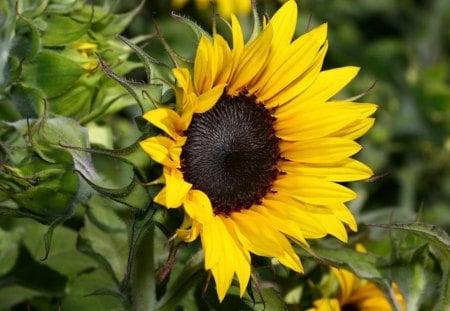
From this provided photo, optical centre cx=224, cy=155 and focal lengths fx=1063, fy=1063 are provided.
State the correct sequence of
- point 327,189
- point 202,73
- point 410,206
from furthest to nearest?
point 410,206, point 327,189, point 202,73

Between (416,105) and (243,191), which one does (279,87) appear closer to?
(243,191)

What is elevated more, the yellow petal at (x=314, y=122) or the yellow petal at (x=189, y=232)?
the yellow petal at (x=314, y=122)

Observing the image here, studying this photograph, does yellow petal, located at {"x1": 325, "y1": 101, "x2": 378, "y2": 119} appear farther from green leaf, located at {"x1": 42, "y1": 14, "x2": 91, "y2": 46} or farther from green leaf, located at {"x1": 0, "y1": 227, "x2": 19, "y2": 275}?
green leaf, located at {"x1": 0, "y1": 227, "x2": 19, "y2": 275}

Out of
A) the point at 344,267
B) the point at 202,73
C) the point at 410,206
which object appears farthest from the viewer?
the point at 410,206

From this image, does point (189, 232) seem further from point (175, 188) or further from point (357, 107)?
point (357, 107)

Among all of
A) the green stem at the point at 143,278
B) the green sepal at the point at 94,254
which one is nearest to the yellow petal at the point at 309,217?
the green stem at the point at 143,278

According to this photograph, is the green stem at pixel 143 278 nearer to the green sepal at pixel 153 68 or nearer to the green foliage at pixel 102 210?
the green foliage at pixel 102 210

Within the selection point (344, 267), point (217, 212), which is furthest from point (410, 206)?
point (217, 212)
